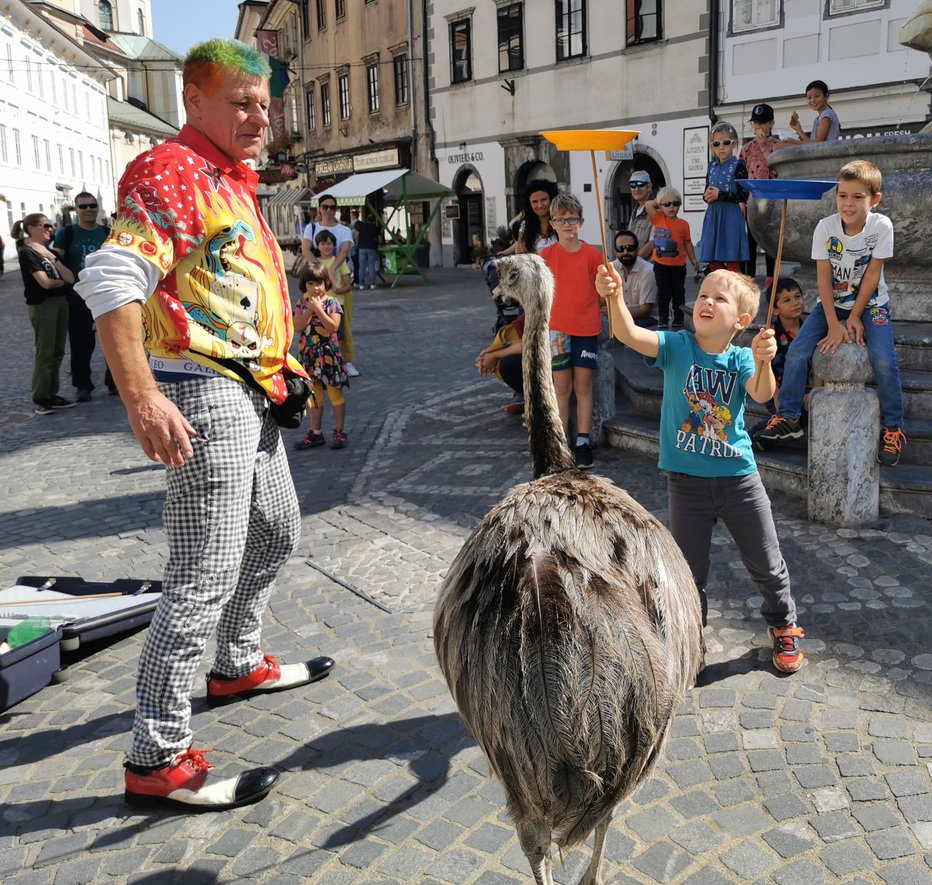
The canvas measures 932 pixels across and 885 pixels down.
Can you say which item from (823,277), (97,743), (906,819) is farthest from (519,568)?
(823,277)

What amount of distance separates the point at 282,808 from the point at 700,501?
6.58ft

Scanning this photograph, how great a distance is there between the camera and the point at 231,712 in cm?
375

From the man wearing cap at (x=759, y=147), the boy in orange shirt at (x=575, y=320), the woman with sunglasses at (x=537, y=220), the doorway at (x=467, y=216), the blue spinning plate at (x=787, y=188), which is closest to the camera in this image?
the blue spinning plate at (x=787, y=188)

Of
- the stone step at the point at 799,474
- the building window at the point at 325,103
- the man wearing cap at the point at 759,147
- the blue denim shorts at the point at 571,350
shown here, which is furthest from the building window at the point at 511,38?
the stone step at the point at 799,474

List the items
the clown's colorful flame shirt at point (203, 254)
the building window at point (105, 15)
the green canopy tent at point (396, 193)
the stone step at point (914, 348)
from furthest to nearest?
1. the building window at point (105, 15)
2. the green canopy tent at point (396, 193)
3. the stone step at point (914, 348)
4. the clown's colorful flame shirt at point (203, 254)

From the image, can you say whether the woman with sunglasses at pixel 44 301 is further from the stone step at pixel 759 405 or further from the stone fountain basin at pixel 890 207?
the stone fountain basin at pixel 890 207

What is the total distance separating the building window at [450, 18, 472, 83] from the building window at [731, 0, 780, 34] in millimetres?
10648

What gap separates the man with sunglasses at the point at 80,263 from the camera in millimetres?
9688

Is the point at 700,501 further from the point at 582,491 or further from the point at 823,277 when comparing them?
the point at 823,277

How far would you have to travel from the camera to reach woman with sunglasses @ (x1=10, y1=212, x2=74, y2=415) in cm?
947

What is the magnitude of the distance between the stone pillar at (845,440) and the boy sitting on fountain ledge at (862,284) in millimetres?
166

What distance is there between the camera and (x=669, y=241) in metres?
9.66

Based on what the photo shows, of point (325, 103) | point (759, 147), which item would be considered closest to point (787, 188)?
point (759, 147)

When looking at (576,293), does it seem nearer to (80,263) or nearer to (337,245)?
(337,245)
